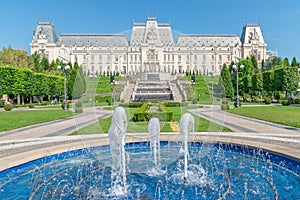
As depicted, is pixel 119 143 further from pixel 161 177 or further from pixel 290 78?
pixel 290 78

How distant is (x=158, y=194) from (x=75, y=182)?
6.90ft

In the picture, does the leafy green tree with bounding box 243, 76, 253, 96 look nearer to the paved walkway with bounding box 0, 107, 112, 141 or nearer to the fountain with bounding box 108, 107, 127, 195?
the paved walkway with bounding box 0, 107, 112, 141

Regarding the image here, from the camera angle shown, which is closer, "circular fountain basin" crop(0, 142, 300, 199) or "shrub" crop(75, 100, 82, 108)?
"circular fountain basin" crop(0, 142, 300, 199)

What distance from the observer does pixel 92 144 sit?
9.10 m

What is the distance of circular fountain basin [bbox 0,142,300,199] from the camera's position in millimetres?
5215

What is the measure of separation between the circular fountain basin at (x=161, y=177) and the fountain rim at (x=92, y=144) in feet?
0.66

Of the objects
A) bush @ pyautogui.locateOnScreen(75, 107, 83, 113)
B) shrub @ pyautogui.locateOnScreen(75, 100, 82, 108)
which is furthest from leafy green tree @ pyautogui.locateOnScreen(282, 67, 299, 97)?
shrub @ pyautogui.locateOnScreen(75, 100, 82, 108)

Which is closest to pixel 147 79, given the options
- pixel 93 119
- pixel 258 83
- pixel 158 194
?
pixel 93 119

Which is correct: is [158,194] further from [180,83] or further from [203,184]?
[180,83]

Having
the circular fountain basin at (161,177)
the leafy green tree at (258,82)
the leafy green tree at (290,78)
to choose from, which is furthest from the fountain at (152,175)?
the leafy green tree at (258,82)

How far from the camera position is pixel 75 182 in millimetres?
5992

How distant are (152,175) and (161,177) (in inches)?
9.8

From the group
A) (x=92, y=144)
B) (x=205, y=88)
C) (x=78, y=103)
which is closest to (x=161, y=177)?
(x=205, y=88)

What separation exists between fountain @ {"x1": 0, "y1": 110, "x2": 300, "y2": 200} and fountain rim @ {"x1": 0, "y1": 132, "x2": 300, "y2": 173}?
220 mm
